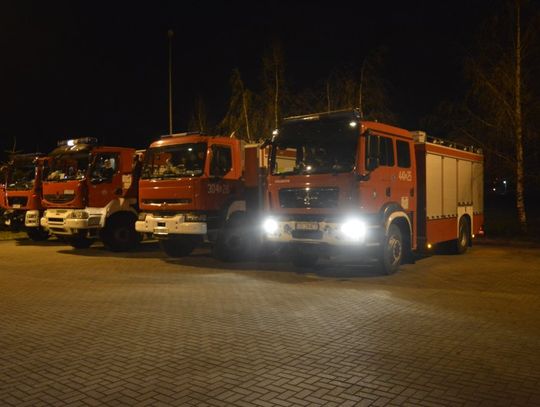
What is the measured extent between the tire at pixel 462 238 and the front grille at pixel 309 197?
5643 mm

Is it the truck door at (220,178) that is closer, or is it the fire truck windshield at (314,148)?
the fire truck windshield at (314,148)

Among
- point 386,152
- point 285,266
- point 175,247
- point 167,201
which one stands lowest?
point 285,266

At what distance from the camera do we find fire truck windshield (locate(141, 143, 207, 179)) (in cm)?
1333

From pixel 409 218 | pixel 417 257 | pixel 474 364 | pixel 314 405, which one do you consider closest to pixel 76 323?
pixel 314 405

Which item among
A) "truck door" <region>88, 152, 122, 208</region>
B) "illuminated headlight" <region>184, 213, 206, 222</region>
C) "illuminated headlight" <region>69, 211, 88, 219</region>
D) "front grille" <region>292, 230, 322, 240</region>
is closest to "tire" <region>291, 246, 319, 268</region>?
"front grille" <region>292, 230, 322, 240</region>

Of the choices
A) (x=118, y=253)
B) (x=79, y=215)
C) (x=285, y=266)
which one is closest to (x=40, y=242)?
(x=79, y=215)

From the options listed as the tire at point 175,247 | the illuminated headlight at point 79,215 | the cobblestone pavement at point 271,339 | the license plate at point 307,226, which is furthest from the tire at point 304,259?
the illuminated headlight at point 79,215

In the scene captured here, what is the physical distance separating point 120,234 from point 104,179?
1.69m

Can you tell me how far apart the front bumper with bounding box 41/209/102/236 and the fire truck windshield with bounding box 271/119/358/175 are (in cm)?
657

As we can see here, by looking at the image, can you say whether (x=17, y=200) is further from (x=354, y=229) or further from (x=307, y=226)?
(x=354, y=229)

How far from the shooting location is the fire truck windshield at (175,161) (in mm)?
13328

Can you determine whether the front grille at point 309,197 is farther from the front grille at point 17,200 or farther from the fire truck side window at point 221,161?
the front grille at point 17,200

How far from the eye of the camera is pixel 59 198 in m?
16.5

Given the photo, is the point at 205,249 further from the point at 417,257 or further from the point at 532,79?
the point at 532,79
